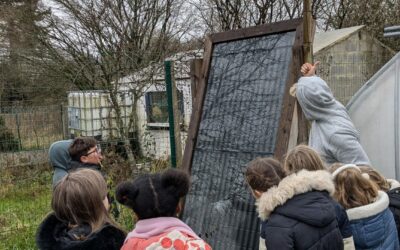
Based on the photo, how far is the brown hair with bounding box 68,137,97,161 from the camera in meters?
3.95

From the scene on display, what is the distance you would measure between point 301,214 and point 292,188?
14 cm

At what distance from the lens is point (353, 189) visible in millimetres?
2775

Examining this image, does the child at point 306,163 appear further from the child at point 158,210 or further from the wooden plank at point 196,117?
the wooden plank at point 196,117

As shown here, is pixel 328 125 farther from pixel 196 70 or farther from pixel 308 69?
pixel 196 70

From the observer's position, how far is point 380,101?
13.3 feet

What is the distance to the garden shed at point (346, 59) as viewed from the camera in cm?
789

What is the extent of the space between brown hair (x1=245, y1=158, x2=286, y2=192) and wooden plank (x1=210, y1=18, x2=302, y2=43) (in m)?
1.49

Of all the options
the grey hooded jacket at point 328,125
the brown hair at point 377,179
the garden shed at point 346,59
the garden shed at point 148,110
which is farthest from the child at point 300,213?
the garden shed at point 346,59

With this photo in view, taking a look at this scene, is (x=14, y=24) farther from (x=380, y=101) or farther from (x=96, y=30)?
(x=380, y=101)

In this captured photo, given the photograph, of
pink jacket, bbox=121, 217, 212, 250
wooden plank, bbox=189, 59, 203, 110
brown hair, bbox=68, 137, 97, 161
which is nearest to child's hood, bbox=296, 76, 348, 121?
wooden plank, bbox=189, 59, 203, 110

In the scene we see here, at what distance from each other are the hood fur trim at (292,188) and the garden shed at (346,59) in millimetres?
5453

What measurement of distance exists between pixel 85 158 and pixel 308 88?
1.96 m

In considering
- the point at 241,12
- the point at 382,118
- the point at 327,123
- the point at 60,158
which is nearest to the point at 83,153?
the point at 60,158

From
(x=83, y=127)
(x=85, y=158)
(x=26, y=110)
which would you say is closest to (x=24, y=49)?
(x=26, y=110)
